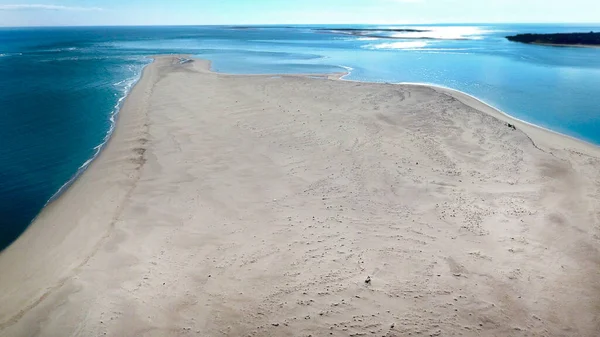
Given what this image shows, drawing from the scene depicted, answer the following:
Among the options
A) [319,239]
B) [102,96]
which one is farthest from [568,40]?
[319,239]

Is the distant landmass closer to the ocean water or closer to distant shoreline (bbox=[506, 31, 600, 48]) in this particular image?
distant shoreline (bbox=[506, 31, 600, 48])

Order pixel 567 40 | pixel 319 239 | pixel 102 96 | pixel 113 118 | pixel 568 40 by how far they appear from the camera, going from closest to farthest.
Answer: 1. pixel 319 239
2. pixel 113 118
3. pixel 102 96
4. pixel 568 40
5. pixel 567 40

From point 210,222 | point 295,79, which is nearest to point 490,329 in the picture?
point 210,222

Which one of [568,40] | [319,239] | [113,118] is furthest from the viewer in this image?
[568,40]

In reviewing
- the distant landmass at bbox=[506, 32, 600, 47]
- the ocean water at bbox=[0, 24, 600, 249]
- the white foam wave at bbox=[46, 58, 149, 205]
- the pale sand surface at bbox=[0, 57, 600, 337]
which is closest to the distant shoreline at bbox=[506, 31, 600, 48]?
the distant landmass at bbox=[506, 32, 600, 47]

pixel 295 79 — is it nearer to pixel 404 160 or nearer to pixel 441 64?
pixel 404 160

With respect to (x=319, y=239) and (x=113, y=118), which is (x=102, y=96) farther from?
(x=319, y=239)

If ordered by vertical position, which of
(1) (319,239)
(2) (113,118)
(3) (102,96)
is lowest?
(1) (319,239)

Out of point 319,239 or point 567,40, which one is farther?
point 567,40

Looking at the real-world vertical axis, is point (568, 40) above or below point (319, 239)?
above
